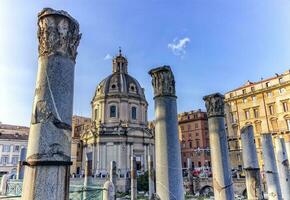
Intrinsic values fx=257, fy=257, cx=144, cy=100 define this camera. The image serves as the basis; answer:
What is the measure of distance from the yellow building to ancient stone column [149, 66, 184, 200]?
34.0m

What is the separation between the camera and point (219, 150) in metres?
7.14

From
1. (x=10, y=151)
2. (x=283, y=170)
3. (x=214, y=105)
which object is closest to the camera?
(x=214, y=105)

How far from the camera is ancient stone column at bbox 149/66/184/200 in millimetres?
5207

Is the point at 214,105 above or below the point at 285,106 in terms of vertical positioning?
below

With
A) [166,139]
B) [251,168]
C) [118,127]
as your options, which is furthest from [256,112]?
[166,139]

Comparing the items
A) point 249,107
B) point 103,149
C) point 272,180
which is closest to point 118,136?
point 103,149

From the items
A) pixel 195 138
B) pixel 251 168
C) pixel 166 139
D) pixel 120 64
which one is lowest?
pixel 251 168

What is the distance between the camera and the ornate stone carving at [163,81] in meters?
5.75

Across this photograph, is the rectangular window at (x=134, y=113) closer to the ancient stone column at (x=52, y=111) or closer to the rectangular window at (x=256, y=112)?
the rectangular window at (x=256, y=112)

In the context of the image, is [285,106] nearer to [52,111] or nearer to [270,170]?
[270,170]

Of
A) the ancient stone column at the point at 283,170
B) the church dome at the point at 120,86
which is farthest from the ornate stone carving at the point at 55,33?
the church dome at the point at 120,86

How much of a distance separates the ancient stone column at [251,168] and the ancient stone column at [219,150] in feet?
4.07

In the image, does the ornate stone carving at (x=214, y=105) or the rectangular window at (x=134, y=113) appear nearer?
the ornate stone carving at (x=214, y=105)

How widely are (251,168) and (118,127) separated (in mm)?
32559
